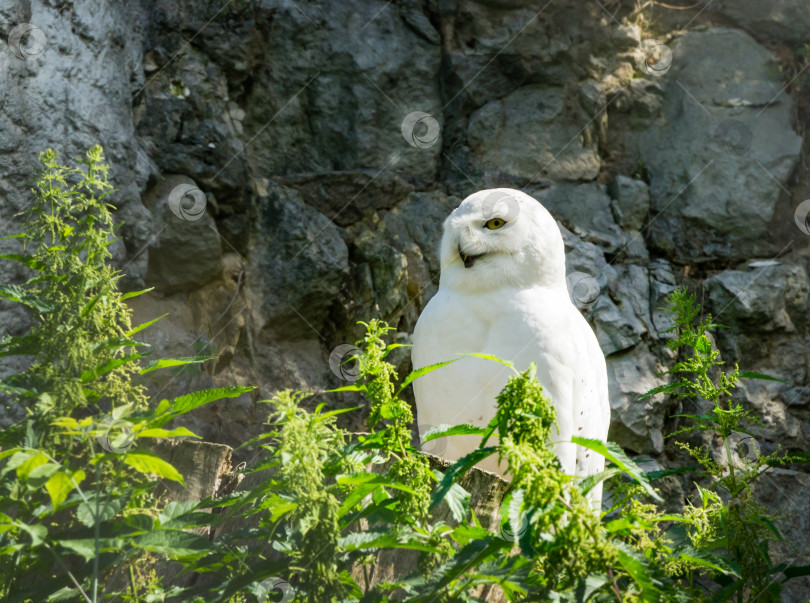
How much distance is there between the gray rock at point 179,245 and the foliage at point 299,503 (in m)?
4.12

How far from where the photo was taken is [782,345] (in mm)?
6379

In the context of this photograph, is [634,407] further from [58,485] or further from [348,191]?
[58,485]

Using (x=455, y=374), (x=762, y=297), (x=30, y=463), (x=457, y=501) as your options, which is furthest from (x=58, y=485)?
(x=762, y=297)

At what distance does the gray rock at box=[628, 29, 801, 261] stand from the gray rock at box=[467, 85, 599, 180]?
1.89ft

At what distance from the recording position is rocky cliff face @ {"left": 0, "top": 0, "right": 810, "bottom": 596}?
5594 millimetres

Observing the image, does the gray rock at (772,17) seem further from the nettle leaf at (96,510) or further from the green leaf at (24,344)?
the nettle leaf at (96,510)

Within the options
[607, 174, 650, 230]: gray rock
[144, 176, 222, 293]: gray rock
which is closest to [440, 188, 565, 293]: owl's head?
[144, 176, 222, 293]: gray rock

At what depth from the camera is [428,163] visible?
21.2 ft

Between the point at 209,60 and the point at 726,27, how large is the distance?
448cm

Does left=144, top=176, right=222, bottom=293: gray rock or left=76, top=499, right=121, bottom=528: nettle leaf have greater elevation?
left=144, top=176, right=222, bottom=293: gray rock

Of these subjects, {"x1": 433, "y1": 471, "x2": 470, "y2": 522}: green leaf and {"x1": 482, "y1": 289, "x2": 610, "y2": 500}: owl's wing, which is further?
{"x1": 482, "y1": 289, "x2": 610, "y2": 500}: owl's wing

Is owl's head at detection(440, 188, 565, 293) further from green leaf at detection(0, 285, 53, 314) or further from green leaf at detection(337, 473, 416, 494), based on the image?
green leaf at detection(0, 285, 53, 314)

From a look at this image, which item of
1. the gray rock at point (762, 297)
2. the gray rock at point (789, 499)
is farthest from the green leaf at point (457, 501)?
the gray rock at point (762, 297)

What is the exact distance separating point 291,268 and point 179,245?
2.61 feet
